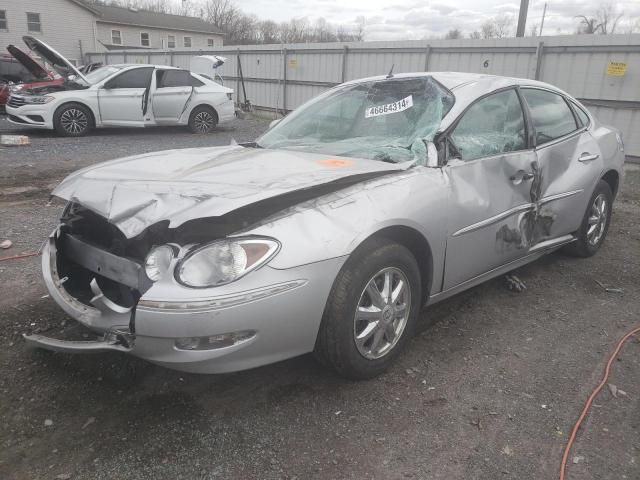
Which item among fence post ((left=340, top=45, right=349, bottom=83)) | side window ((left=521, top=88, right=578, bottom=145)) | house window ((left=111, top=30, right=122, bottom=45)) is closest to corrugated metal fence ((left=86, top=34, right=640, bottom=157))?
fence post ((left=340, top=45, right=349, bottom=83))

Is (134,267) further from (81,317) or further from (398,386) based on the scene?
(398,386)

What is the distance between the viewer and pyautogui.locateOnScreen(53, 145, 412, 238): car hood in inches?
90.6

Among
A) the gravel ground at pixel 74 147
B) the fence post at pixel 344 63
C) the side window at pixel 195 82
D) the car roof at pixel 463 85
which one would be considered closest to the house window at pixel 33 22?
the gravel ground at pixel 74 147

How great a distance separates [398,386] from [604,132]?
10.9 feet

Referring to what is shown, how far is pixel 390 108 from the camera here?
3420mm

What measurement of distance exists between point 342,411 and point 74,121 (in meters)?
10.7

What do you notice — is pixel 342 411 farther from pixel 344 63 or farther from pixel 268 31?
pixel 268 31

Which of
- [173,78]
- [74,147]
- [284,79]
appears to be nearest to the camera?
[74,147]

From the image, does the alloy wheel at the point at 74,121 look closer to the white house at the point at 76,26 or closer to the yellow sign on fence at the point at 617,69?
the yellow sign on fence at the point at 617,69

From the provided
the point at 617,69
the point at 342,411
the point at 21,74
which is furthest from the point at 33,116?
the point at 617,69

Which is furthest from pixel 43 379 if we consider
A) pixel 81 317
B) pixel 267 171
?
pixel 267 171

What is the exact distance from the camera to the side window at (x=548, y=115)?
149 inches

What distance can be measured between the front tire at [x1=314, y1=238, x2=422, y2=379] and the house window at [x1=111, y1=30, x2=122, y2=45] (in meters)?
44.4

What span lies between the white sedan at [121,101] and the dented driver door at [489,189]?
8.77 meters
